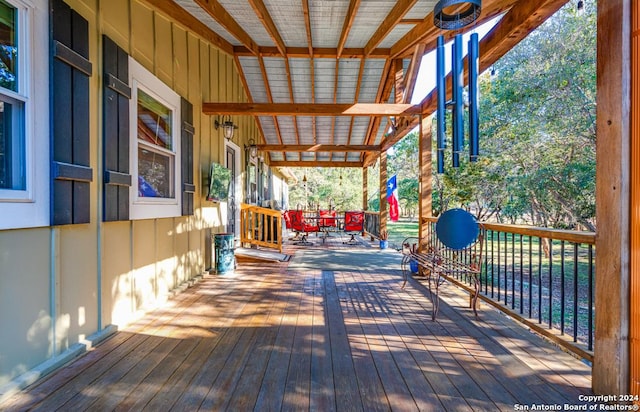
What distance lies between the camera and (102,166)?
2.80 metres

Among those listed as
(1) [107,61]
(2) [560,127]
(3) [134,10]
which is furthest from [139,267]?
(2) [560,127]

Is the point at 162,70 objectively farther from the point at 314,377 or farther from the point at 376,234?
the point at 376,234

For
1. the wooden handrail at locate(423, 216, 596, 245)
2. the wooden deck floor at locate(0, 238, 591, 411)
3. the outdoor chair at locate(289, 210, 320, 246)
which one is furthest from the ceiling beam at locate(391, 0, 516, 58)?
the outdoor chair at locate(289, 210, 320, 246)

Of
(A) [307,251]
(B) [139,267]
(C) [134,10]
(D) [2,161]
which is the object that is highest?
(C) [134,10]

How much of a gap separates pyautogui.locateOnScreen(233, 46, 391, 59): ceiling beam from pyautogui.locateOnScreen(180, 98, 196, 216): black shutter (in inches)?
91.7

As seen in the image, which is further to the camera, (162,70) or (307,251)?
(307,251)

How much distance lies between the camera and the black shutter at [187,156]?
4430mm

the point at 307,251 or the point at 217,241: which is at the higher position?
the point at 217,241

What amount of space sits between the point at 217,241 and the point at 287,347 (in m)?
3.17

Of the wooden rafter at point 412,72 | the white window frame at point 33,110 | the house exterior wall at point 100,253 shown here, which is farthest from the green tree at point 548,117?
the white window frame at point 33,110

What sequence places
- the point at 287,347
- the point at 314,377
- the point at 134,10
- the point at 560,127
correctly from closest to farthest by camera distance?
the point at 314,377 < the point at 287,347 < the point at 134,10 < the point at 560,127

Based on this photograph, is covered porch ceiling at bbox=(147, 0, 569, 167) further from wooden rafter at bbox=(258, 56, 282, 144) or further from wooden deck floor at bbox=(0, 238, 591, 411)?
wooden deck floor at bbox=(0, 238, 591, 411)

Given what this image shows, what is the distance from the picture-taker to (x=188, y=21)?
14.5 feet

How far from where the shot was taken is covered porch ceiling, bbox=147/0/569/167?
3.90 m
